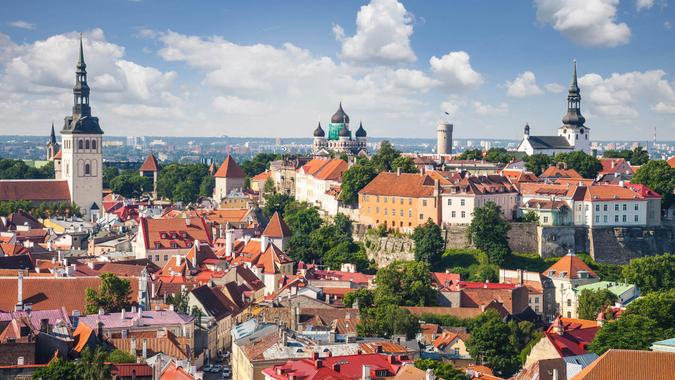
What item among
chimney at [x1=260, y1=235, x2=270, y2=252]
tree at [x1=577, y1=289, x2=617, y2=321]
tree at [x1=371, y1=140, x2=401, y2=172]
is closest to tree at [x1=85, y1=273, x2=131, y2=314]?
chimney at [x1=260, y1=235, x2=270, y2=252]

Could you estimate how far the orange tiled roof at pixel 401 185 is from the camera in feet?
281

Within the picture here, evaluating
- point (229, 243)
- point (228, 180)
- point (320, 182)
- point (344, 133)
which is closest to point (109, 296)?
point (229, 243)

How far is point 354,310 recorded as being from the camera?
62906 mm

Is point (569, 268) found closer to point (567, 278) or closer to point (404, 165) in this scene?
point (567, 278)

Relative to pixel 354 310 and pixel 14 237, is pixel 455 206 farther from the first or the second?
pixel 14 237

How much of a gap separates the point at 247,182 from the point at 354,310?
240ft

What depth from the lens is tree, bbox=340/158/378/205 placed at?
302 ft

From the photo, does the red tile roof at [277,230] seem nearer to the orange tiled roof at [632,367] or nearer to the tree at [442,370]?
the tree at [442,370]

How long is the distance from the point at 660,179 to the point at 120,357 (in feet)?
181

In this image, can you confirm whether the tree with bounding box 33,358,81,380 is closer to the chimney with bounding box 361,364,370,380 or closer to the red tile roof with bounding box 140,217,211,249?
the chimney with bounding box 361,364,370,380

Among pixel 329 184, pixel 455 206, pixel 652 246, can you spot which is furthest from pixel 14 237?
pixel 652 246

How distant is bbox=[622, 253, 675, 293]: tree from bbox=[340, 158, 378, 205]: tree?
2318 cm

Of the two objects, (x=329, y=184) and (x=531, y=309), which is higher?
(x=329, y=184)

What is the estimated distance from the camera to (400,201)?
3403 inches
